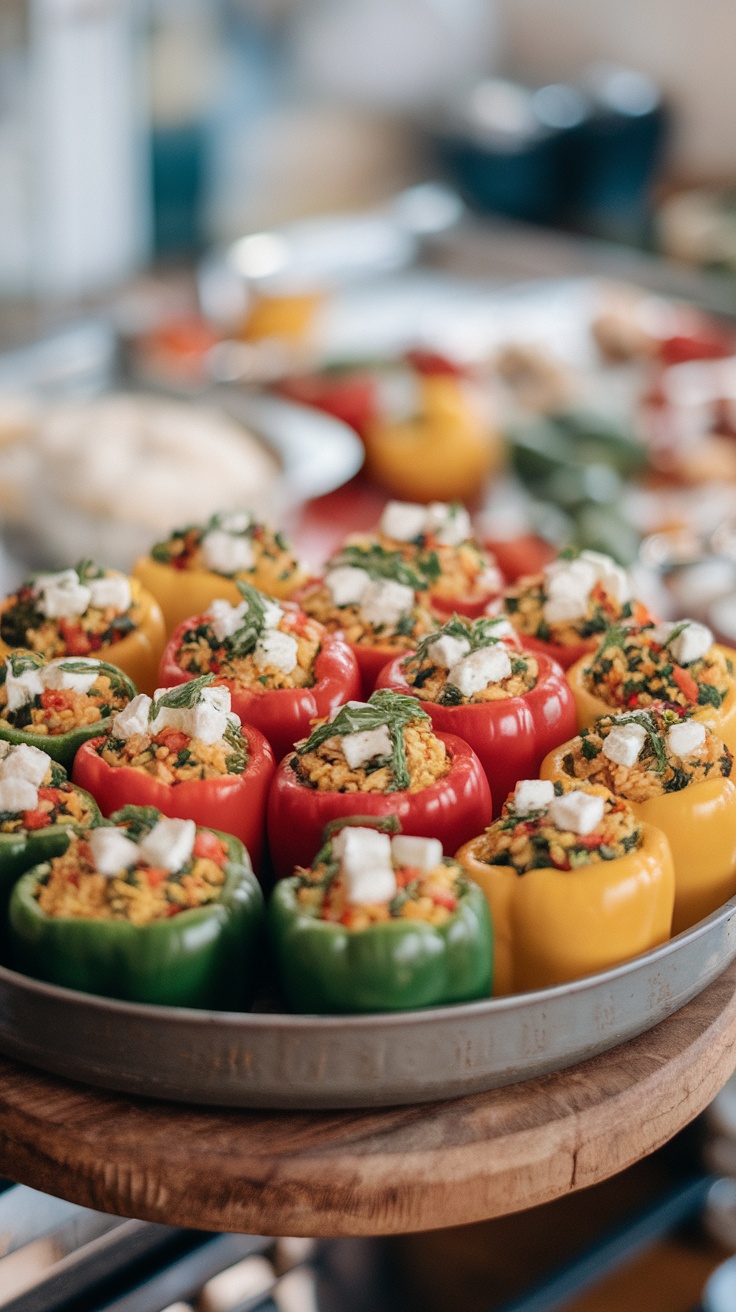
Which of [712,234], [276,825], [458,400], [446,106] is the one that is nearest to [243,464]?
[458,400]

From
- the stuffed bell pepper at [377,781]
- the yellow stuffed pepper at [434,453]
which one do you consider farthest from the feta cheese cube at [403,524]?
the yellow stuffed pepper at [434,453]

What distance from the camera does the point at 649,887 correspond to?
1.47 m

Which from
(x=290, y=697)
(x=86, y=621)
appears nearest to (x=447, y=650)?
(x=290, y=697)

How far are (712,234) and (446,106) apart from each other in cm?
193

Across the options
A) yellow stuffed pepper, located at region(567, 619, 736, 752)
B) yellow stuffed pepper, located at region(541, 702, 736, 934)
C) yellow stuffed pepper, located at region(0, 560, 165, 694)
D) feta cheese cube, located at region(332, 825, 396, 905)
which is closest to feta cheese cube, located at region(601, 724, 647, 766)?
yellow stuffed pepper, located at region(541, 702, 736, 934)

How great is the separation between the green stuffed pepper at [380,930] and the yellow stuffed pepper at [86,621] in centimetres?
58

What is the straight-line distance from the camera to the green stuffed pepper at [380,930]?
133 cm

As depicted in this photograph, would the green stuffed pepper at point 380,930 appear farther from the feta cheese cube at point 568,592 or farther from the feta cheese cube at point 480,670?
the feta cheese cube at point 568,592

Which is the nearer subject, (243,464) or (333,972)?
(333,972)

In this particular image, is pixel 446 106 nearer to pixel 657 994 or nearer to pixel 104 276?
pixel 104 276

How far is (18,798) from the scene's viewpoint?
151 cm

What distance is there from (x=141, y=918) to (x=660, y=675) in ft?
2.50

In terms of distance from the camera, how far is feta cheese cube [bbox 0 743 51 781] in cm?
153

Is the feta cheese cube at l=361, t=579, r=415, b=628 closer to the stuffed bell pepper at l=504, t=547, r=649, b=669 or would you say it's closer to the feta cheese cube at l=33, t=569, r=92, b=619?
the stuffed bell pepper at l=504, t=547, r=649, b=669
